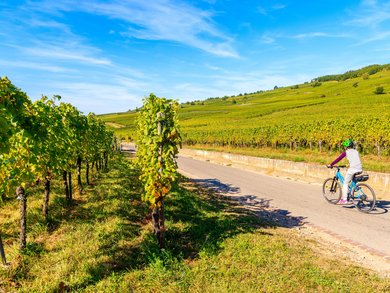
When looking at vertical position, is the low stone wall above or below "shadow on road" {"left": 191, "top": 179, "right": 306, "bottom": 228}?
above

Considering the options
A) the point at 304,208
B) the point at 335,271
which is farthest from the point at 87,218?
the point at 304,208

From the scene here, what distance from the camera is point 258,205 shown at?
44.1 feet

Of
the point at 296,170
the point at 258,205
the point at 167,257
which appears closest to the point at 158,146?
the point at 167,257

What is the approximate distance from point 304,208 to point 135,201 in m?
7.52

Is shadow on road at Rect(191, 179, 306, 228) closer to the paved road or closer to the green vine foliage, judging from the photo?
the paved road

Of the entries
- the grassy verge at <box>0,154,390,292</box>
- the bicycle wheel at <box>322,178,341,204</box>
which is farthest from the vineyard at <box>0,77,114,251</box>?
the bicycle wheel at <box>322,178,341,204</box>

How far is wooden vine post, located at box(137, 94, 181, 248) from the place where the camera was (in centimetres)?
746

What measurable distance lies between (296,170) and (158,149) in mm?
15901

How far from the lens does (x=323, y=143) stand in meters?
32.1

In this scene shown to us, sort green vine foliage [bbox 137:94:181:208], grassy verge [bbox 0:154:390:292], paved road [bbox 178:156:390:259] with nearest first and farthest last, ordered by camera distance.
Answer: grassy verge [bbox 0:154:390:292] < green vine foliage [bbox 137:94:181:208] < paved road [bbox 178:156:390:259]

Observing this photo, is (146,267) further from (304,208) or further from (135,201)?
(304,208)

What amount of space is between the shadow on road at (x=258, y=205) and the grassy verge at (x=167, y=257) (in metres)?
0.62

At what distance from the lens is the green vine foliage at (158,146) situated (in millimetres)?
7465

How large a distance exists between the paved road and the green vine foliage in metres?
6.30
